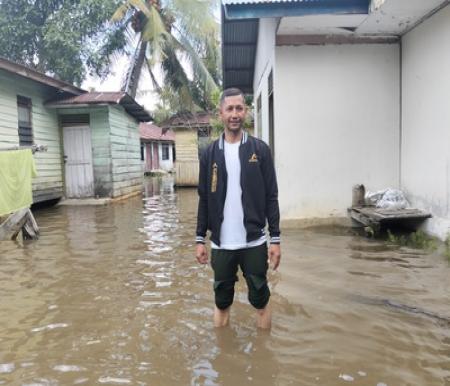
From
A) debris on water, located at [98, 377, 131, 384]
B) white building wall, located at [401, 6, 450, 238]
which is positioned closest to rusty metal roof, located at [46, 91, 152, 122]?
white building wall, located at [401, 6, 450, 238]

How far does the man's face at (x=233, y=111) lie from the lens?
10.3ft

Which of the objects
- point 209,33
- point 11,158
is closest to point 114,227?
point 11,158

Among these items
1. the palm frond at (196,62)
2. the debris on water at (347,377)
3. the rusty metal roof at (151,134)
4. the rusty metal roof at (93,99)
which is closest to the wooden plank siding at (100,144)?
the rusty metal roof at (93,99)

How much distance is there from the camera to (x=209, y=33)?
2042cm

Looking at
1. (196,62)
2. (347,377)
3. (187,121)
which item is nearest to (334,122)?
(347,377)

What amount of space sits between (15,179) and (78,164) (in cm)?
658

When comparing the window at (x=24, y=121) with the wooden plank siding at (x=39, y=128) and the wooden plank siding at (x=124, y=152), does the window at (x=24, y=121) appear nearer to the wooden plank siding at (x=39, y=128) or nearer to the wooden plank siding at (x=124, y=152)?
the wooden plank siding at (x=39, y=128)

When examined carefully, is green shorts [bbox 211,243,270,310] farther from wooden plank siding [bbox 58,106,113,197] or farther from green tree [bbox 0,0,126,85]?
green tree [bbox 0,0,126,85]

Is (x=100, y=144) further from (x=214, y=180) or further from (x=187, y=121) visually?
(x=214, y=180)

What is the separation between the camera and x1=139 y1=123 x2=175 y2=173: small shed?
102ft

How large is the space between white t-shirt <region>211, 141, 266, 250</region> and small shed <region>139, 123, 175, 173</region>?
87.6 ft

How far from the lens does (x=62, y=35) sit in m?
20.1

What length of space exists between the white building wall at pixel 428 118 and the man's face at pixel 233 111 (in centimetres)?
379

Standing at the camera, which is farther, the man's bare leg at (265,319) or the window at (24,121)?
the window at (24,121)
